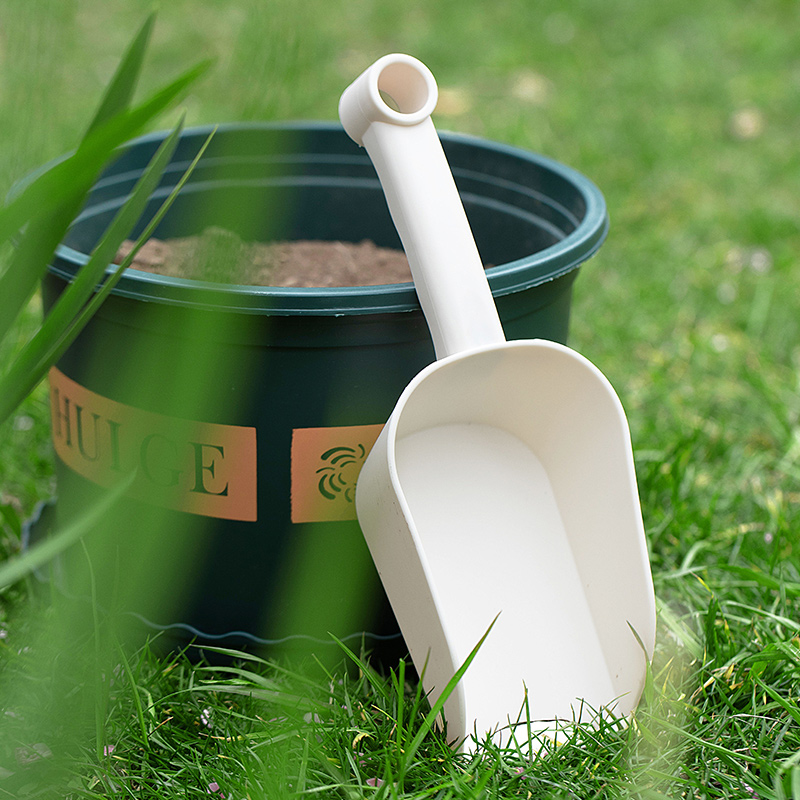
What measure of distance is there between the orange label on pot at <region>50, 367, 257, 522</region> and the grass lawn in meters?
0.12

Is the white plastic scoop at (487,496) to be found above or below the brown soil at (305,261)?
below

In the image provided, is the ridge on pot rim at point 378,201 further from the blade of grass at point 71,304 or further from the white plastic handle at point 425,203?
the blade of grass at point 71,304

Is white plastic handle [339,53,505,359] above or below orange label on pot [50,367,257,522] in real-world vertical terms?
above

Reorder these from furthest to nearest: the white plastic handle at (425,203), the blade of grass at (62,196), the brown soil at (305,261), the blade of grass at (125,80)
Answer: the brown soil at (305,261) < the white plastic handle at (425,203) < the blade of grass at (125,80) < the blade of grass at (62,196)

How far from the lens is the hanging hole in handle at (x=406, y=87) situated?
3.37 ft

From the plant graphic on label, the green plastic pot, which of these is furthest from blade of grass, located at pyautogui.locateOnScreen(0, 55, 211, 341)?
the plant graphic on label

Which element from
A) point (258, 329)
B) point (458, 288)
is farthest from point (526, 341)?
point (258, 329)

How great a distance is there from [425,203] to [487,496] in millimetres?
394

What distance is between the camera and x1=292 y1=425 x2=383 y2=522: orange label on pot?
105 cm

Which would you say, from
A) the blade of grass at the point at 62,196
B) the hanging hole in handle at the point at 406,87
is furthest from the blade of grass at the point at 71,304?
the hanging hole in handle at the point at 406,87

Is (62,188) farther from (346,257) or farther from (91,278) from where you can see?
(346,257)

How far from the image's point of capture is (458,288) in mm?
985

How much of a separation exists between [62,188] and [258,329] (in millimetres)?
409

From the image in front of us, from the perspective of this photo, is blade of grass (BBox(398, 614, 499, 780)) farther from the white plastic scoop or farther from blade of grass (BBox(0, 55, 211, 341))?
blade of grass (BBox(0, 55, 211, 341))
